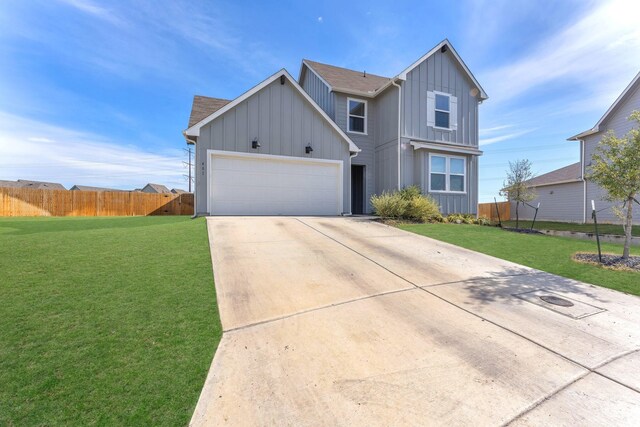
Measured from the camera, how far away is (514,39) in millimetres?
11539

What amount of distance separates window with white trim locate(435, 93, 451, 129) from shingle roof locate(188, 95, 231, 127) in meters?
10.1

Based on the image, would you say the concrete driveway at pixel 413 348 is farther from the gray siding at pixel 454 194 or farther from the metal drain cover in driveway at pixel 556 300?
the gray siding at pixel 454 194

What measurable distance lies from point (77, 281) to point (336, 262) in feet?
13.3

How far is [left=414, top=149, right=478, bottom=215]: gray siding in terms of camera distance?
41.7 ft

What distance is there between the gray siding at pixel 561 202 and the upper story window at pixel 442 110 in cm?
862

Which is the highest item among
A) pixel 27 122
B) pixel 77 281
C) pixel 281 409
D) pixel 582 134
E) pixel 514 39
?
pixel 514 39

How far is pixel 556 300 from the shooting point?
162 inches

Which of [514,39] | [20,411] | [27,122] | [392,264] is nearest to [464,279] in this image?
[392,264]

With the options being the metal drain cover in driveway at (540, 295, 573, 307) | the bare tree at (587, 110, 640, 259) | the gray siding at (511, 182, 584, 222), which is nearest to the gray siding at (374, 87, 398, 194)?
the bare tree at (587, 110, 640, 259)

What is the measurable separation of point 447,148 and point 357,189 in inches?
186

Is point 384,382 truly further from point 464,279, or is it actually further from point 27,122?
point 27,122

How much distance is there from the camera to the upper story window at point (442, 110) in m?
13.3

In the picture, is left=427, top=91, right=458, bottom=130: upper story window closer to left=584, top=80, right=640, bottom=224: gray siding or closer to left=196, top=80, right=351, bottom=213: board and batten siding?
left=196, top=80, right=351, bottom=213: board and batten siding

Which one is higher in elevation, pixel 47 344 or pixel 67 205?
pixel 67 205
